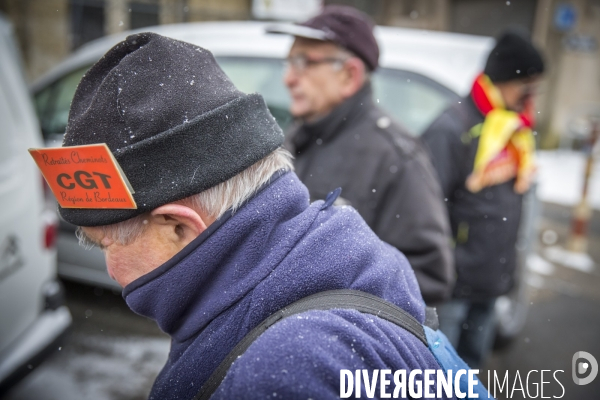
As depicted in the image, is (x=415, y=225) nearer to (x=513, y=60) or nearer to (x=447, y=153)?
(x=447, y=153)

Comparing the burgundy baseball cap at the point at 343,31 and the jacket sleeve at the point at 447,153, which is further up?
the burgundy baseball cap at the point at 343,31

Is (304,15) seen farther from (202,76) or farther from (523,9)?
(523,9)

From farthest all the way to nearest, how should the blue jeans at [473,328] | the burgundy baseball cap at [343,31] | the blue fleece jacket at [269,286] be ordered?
the blue jeans at [473,328] < the burgundy baseball cap at [343,31] < the blue fleece jacket at [269,286]

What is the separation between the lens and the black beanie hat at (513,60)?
2.68 m

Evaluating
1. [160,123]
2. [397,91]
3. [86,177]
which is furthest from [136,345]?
[160,123]

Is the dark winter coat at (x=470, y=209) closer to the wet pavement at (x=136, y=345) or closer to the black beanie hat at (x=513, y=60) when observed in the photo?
→ the black beanie hat at (x=513, y=60)

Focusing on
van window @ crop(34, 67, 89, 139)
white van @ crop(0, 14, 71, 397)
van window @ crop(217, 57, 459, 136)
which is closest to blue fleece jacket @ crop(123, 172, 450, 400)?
white van @ crop(0, 14, 71, 397)

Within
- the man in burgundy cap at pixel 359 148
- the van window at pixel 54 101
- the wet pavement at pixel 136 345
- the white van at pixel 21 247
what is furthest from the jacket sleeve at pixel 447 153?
the van window at pixel 54 101

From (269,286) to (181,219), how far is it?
0.72 ft

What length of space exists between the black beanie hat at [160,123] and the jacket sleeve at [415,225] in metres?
1.03

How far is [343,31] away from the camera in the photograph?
209 cm

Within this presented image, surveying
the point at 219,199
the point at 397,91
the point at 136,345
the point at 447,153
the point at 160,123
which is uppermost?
the point at 160,123

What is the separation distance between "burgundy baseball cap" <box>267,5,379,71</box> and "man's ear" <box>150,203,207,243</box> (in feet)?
4.42

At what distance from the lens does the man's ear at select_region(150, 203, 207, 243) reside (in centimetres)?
91
